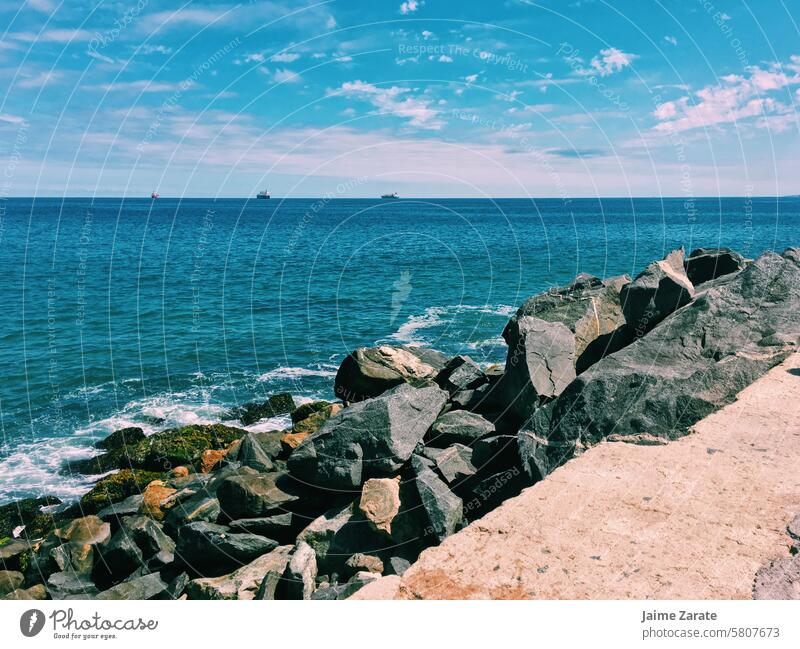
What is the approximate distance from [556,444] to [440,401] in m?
3.74

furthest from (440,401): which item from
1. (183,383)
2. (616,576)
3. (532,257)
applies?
(532,257)

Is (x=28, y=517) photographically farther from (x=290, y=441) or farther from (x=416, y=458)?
(x=416, y=458)

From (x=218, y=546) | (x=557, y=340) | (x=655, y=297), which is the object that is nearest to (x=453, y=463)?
(x=218, y=546)

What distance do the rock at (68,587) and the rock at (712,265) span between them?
17.0 metres

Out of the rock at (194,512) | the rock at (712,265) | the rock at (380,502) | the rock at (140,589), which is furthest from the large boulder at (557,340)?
the rock at (140,589)

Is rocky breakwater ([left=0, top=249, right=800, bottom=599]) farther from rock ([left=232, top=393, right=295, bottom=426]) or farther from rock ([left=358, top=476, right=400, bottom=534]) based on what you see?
rock ([left=232, top=393, right=295, bottom=426])

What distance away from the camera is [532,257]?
227 feet

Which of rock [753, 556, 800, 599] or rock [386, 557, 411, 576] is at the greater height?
rock [753, 556, 800, 599]

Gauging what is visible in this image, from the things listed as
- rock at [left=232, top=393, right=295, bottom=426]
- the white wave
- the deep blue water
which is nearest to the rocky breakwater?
rock at [left=232, top=393, right=295, bottom=426]

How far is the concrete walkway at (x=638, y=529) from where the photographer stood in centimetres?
622

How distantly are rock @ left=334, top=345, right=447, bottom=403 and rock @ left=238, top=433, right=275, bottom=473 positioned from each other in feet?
13.3

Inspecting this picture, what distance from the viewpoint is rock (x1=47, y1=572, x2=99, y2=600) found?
11523 millimetres

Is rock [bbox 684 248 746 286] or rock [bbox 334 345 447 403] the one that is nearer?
rock [bbox 684 248 746 286]
